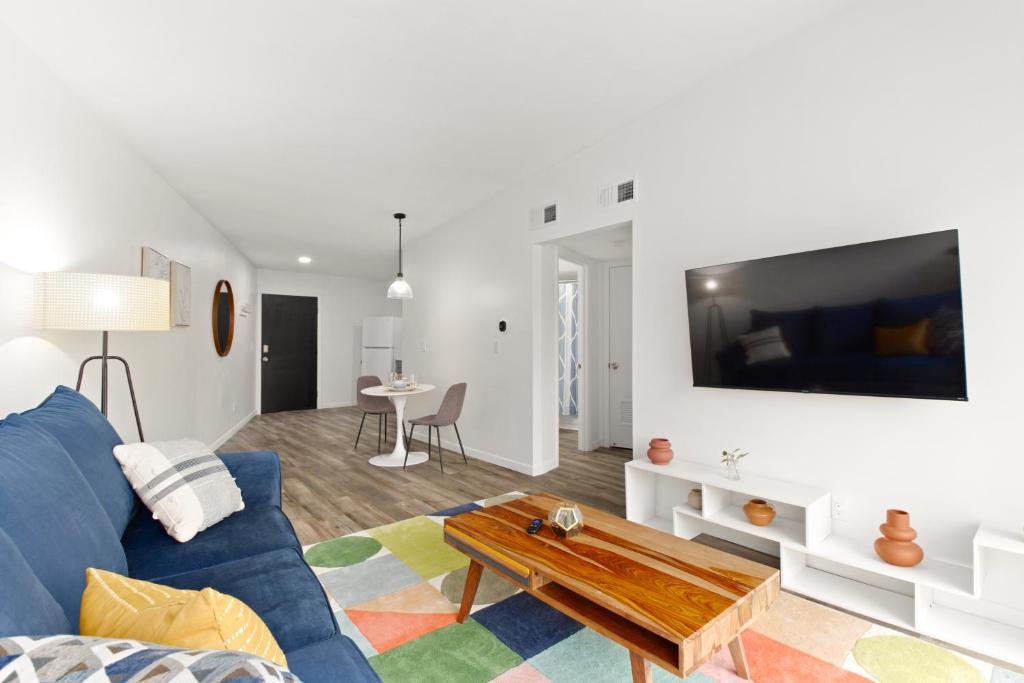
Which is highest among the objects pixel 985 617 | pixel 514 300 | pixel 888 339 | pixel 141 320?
pixel 514 300

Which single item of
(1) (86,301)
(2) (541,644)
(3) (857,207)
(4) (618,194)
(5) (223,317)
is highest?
(4) (618,194)

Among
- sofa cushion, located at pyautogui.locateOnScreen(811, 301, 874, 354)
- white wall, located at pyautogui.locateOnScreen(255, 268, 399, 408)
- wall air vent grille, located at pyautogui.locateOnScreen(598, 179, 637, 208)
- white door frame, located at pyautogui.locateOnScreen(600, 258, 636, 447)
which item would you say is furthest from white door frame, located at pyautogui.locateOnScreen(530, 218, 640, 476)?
white wall, located at pyautogui.locateOnScreen(255, 268, 399, 408)

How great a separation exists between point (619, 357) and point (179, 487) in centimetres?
435

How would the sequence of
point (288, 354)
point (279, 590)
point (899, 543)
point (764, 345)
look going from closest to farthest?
1. point (279, 590)
2. point (899, 543)
3. point (764, 345)
4. point (288, 354)

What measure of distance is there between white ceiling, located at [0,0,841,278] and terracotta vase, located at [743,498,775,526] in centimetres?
238

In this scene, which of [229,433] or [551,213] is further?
[229,433]

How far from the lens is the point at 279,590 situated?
54.9 inches

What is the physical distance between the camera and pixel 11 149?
2.07 metres

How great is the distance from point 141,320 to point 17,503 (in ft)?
5.09

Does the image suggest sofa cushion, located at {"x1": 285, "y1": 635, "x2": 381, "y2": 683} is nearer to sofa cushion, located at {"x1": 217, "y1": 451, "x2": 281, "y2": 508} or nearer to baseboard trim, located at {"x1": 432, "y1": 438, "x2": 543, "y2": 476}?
sofa cushion, located at {"x1": 217, "y1": 451, "x2": 281, "y2": 508}

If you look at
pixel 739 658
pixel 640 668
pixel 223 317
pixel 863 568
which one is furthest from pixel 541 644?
pixel 223 317

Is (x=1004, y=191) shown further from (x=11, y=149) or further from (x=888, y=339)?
(x=11, y=149)

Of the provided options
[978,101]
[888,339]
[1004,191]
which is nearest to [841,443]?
[888,339]

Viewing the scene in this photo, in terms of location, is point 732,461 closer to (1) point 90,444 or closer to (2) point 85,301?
(1) point 90,444
